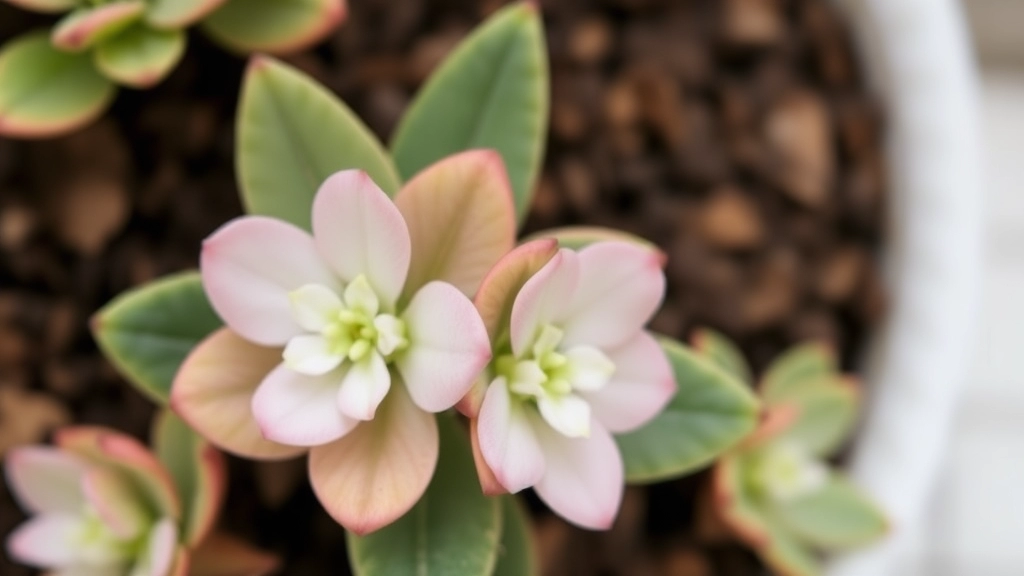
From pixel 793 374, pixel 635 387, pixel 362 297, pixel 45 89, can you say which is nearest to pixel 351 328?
pixel 362 297

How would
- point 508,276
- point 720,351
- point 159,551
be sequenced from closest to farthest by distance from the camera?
point 508,276
point 159,551
point 720,351

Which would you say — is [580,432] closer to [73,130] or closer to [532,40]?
[532,40]

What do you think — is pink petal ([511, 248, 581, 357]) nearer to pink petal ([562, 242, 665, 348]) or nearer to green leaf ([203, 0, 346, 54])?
pink petal ([562, 242, 665, 348])

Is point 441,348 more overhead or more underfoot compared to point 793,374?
more overhead

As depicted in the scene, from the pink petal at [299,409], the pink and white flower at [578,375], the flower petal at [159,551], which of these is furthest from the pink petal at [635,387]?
the flower petal at [159,551]

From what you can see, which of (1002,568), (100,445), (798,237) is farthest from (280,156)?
(1002,568)

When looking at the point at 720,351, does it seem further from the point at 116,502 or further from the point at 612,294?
the point at 116,502
